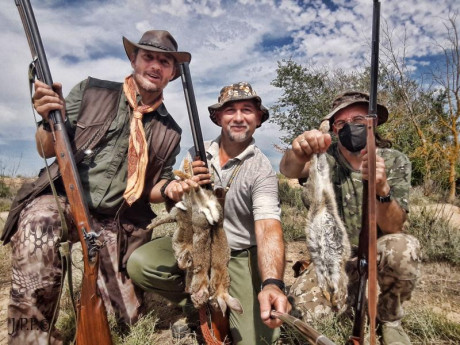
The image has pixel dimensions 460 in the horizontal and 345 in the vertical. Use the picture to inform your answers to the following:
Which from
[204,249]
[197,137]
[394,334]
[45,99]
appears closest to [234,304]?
[204,249]

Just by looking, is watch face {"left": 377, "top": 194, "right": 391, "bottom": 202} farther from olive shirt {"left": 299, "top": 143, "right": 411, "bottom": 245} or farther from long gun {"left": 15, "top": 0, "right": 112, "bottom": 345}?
long gun {"left": 15, "top": 0, "right": 112, "bottom": 345}

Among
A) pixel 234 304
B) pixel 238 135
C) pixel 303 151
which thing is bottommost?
pixel 234 304

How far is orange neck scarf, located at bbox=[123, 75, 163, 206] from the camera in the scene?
3457 millimetres

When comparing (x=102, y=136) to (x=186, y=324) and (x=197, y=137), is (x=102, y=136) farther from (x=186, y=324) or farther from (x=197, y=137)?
(x=186, y=324)

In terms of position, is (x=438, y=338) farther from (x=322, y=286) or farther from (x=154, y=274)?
(x=154, y=274)

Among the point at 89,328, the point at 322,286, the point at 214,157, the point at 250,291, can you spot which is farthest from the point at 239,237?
the point at 89,328

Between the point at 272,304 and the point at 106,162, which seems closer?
the point at 272,304

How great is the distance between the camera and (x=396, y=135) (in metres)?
15.5

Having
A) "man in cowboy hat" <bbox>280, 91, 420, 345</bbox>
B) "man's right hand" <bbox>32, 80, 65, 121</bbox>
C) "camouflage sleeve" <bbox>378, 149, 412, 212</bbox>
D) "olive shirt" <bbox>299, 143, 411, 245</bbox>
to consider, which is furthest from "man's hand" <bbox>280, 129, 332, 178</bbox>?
"man's right hand" <bbox>32, 80, 65, 121</bbox>

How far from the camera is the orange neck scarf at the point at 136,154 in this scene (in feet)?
11.3

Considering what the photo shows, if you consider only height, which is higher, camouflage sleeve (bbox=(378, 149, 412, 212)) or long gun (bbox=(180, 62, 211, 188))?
long gun (bbox=(180, 62, 211, 188))

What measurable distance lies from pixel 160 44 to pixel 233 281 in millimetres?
2666

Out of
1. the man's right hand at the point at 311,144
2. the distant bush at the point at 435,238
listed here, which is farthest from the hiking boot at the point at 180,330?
the distant bush at the point at 435,238

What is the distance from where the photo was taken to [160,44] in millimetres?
3637
